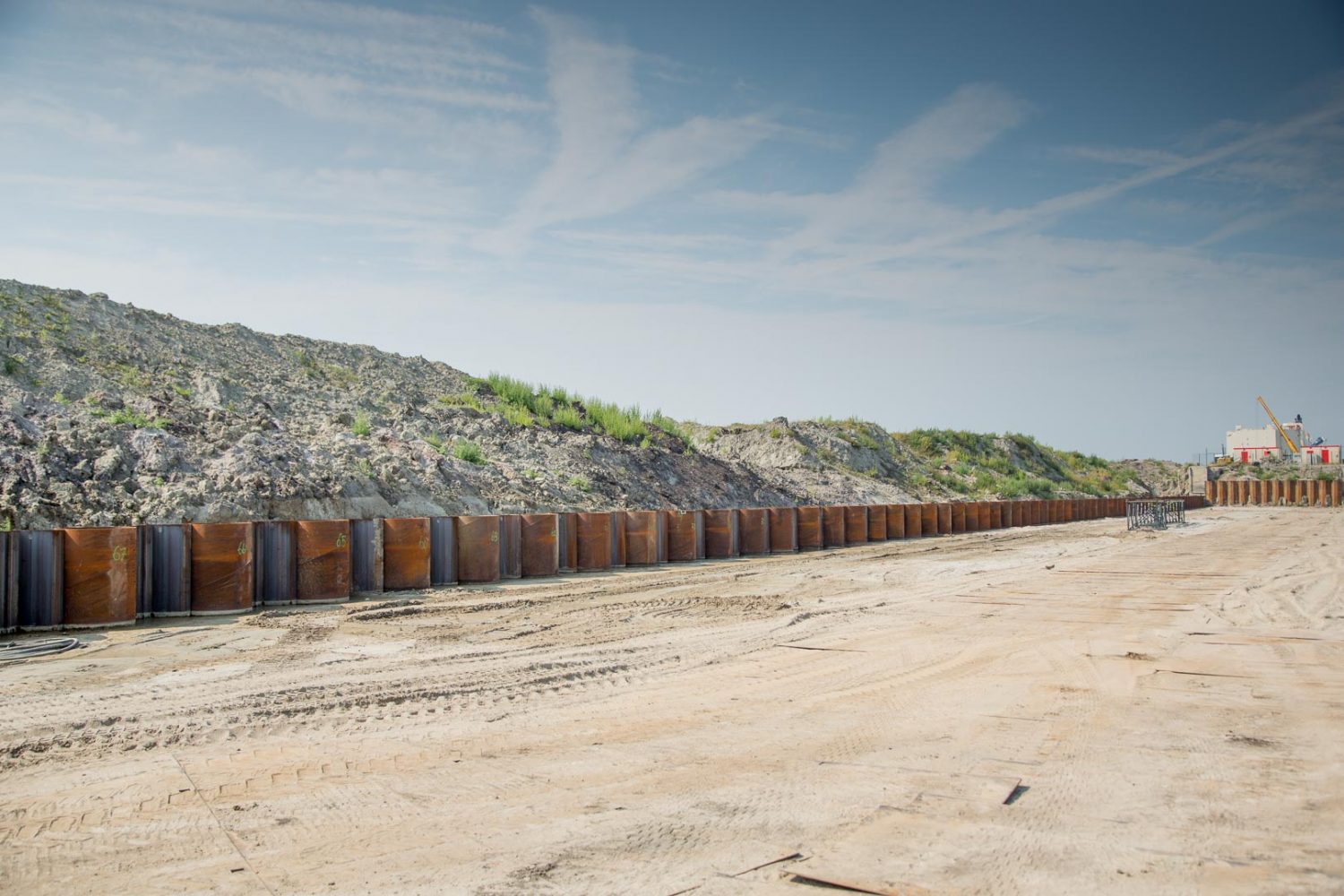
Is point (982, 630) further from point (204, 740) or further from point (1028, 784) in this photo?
point (204, 740)

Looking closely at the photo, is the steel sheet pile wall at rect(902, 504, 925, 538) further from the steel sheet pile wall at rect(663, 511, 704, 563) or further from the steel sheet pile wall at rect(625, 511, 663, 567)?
the steel sheet pile wall at rect(625, 511, 663, 567)

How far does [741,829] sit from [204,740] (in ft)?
14.1

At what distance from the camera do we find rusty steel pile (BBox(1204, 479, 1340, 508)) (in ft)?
222

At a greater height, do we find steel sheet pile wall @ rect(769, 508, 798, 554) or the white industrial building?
the white industrial building

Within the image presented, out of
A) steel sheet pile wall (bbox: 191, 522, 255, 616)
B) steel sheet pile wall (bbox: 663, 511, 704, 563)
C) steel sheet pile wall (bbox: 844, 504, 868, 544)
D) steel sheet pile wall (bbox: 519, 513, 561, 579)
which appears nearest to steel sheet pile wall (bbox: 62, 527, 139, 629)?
steel sheet pile wall (bbox: 191, 522, 255, 616)

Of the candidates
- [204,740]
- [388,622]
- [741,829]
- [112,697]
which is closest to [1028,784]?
[741,829]

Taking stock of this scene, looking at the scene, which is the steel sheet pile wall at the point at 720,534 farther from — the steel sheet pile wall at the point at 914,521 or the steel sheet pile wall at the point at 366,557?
the steel sheet pile wall at the point at 914,521

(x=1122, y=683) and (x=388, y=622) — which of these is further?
(x=388, y=622)

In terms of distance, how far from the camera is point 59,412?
21.0 m

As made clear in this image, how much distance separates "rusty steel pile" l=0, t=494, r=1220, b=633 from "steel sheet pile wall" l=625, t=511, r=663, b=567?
0.08ft

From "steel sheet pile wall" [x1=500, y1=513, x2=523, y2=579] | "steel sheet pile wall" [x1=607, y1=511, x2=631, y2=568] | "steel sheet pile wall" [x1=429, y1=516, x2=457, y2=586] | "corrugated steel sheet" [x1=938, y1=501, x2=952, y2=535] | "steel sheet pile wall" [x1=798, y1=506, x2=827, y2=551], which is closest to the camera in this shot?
"steel sheet pile wall" [x1=429, y1=516, x2=457, y2=586]

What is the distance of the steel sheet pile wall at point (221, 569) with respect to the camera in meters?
13.4

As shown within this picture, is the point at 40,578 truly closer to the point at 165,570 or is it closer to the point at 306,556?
the point at 165,570

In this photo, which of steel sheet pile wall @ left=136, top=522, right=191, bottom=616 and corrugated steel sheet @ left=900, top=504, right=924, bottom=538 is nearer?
steel sheet pile wall @ left=136, top=522, right=191, bottom=616
